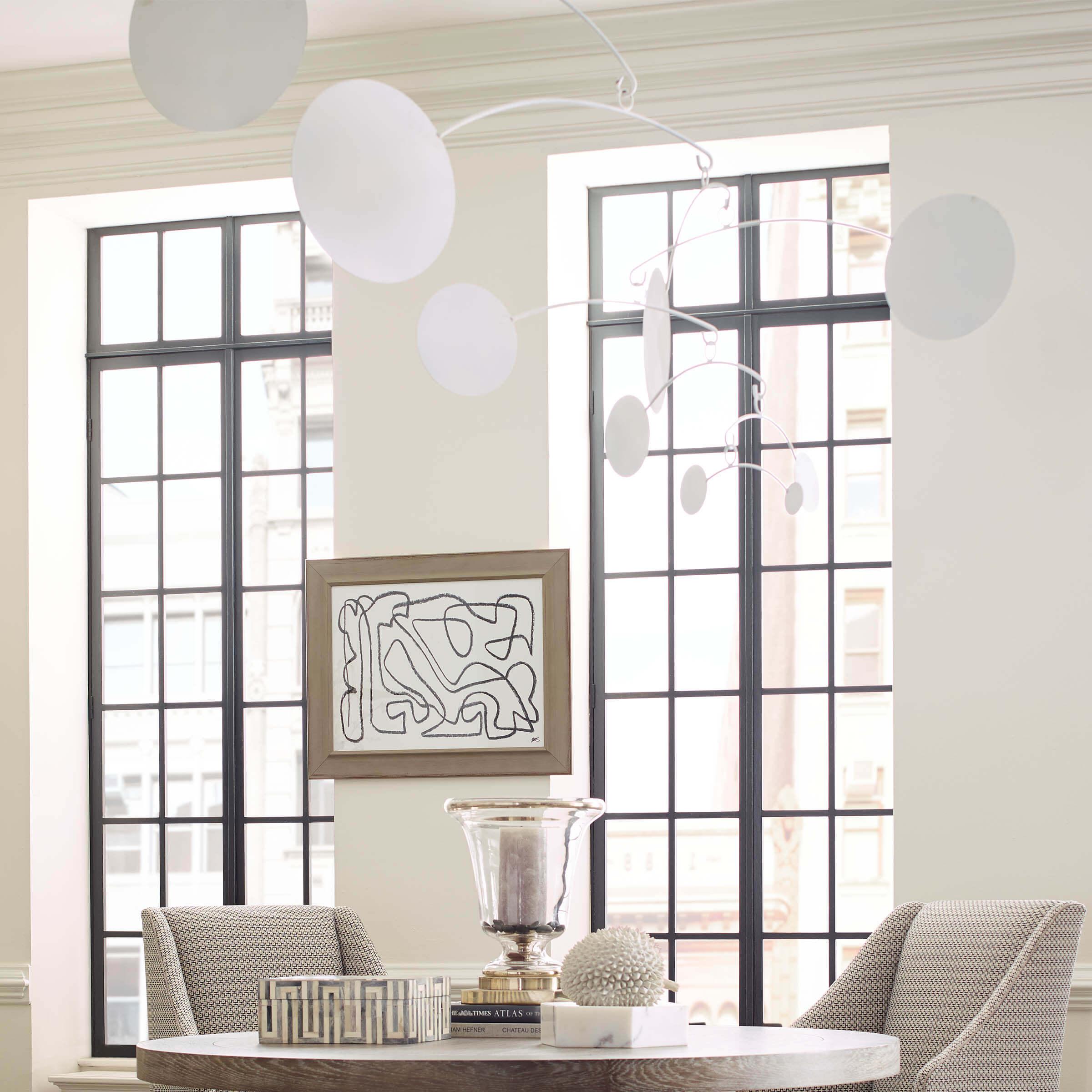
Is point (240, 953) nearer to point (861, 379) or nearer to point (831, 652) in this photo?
point (831, 652)

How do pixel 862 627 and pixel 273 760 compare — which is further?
pixel 273 760

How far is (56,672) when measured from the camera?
465cm

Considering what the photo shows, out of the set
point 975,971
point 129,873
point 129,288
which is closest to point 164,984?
point 129,873

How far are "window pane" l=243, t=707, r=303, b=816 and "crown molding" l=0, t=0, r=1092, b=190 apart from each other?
185 cm

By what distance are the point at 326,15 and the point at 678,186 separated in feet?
4.18

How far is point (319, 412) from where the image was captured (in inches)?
191

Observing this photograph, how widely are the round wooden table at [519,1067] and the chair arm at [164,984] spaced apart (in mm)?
1109

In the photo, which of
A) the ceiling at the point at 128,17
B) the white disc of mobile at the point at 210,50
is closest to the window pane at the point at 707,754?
the ceiling at the point at 128,17

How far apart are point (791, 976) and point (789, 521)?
4.93 ft

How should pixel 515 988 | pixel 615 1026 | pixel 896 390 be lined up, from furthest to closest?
pixel 896 390
pixel 515 988
pixel 615 1026

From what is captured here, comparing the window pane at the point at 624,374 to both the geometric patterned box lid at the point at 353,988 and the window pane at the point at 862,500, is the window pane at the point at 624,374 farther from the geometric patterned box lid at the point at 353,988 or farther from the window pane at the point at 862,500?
the geometric patterned box lid at the point at 353,988

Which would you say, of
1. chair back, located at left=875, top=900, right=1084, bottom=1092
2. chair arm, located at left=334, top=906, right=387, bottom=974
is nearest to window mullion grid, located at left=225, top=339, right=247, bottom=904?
chair arm, located at left=334, top=906, right=387, bottom=974

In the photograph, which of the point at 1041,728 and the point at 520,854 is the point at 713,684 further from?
the point at 520,854

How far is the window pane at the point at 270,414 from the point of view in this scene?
16.0 ft
